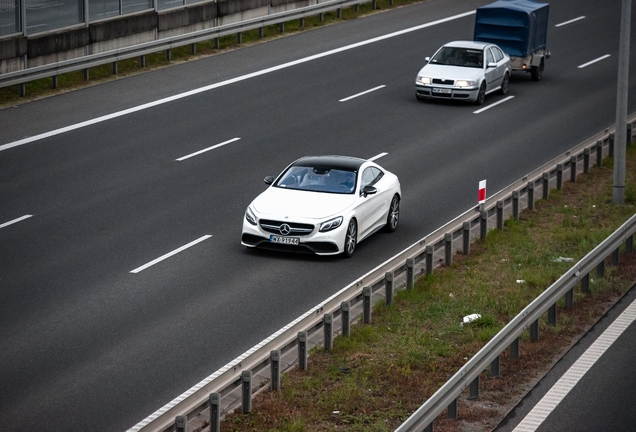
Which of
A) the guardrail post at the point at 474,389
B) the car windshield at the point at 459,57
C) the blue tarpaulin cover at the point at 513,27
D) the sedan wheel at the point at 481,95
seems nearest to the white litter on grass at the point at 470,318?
the guardrail post at the point at 474,389

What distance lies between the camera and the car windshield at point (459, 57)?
31.0m

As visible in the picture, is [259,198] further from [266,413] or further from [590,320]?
[266,413]

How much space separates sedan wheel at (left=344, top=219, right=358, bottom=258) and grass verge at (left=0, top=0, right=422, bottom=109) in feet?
41.4

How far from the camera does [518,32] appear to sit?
3409cm

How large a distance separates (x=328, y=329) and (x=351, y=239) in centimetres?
463

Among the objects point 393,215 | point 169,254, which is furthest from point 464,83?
point 169,254

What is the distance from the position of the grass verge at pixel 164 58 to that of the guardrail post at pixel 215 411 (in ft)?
60.2

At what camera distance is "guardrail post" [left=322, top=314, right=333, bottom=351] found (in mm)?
13660

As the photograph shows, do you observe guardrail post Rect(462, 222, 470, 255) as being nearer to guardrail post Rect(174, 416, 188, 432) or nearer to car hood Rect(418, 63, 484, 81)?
guardrail post Rect(174, 416, 188, 432)

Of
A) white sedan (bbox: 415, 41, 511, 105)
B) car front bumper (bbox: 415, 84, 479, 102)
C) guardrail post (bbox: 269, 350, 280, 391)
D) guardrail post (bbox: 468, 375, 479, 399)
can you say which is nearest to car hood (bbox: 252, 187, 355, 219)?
guardrail post (bbox: 269, 350, 280, 391)

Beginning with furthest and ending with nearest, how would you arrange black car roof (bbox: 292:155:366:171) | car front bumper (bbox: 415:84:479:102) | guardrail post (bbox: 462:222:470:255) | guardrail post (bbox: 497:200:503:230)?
car front bumper (bbox: 415:84:479:102)
guardrail post (bbox: 497:200:503:230)
black car roof (bbox: 292:155:366:171)
guardrail post (bbox: 462:222:470:255)

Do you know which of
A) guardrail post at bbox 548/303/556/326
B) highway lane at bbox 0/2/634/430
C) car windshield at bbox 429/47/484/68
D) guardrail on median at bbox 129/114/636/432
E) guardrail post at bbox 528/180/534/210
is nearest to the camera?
guardrail on median at bbox 129/114/636/432

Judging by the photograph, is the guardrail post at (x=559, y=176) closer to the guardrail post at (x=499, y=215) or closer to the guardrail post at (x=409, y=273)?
the guardrail post at (x=499, y=215)

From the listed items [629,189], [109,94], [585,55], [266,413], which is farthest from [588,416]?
[585,55]
